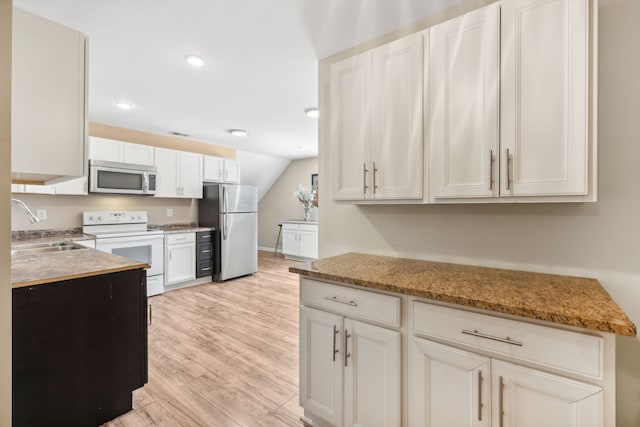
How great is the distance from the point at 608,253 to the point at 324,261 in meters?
1.38

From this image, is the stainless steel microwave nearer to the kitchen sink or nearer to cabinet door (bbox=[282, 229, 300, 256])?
the kitchen sink

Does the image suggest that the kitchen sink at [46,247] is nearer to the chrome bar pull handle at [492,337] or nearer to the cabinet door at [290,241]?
the chrome bar pull handle at [492,337]

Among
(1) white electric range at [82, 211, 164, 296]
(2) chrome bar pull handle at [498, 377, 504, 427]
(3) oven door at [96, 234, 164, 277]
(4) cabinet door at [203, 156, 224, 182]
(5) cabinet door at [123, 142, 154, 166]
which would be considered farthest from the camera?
(4) cabinet door at [203, 156, 224, 182]

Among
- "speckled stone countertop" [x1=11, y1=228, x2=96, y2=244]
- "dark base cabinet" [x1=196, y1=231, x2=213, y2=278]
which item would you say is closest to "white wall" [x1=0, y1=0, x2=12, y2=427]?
"speckled stone countertop" [x1=11, y1=228, x2=96, y2=244]

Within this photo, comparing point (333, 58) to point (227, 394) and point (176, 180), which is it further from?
point (176, 180)

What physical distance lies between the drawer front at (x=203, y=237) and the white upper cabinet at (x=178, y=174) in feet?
1.97

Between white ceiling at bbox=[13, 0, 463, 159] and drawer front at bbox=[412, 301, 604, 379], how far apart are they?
169cm

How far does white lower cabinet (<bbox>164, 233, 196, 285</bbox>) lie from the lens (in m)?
4.18

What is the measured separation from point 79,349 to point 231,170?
13.1 ft

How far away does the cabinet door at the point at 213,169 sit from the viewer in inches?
193

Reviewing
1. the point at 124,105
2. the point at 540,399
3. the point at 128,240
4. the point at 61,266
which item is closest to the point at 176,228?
the point at 128,240

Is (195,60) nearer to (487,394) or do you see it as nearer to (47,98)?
(47,98)

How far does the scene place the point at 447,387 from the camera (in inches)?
47.6

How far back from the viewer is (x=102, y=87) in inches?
111
